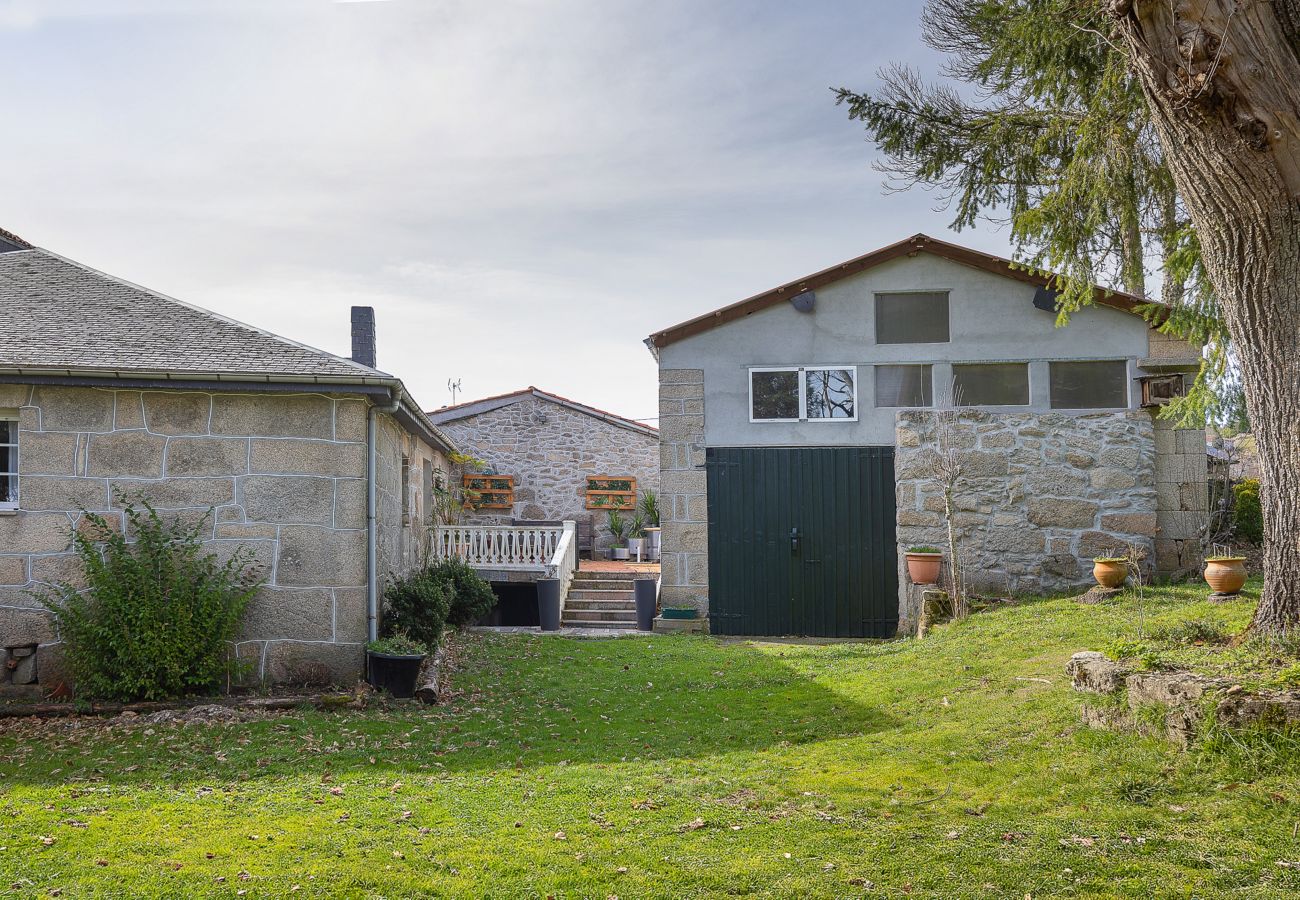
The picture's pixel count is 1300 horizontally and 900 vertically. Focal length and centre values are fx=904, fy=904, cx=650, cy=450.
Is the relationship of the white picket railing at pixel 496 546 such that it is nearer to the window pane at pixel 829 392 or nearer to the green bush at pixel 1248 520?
the window pane at pixel 829 392

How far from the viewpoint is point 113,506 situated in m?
7.89

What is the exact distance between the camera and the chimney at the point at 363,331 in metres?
15.4

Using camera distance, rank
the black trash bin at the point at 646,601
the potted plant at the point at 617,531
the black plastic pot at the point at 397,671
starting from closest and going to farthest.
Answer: the black plastic pot at the point at 397,671 → the black trash bin at the point at 646,601 → the potted plant at the point at 617,531

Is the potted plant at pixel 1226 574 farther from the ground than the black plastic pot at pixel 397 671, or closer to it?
farther from the ground

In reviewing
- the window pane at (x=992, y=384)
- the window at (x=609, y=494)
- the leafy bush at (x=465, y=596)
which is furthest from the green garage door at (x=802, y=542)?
the window at (x=609, y=494)

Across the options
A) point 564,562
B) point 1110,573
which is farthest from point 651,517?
point 1110,573

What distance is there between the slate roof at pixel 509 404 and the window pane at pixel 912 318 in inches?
334

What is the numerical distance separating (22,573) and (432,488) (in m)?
7.56

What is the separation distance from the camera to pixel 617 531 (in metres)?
20.1

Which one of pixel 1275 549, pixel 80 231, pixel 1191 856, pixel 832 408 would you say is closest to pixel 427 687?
pixel 1191 856

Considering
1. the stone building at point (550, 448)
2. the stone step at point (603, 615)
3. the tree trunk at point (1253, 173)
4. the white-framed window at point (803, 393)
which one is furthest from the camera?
the stone building at point (550, 448)

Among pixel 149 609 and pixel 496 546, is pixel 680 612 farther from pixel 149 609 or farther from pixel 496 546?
pixel 149 609

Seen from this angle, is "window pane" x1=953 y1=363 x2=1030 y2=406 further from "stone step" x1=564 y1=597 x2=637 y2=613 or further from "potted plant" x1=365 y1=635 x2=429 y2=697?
"potted plant" x1=365 y1=635 x2=429 y2=697

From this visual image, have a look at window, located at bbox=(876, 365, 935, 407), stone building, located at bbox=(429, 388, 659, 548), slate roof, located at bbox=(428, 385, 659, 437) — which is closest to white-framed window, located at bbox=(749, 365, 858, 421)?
window, located at bbox=(876, 365, 935, 407)
